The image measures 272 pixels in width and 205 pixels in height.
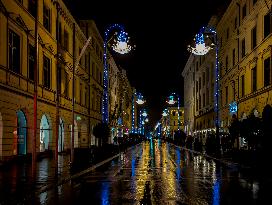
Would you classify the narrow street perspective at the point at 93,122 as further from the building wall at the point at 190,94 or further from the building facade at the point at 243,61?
the building wall at the point at 190,94

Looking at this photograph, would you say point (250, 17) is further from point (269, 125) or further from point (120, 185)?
point (120, 185)

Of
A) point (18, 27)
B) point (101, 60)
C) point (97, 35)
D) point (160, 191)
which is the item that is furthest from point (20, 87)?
point (101, 60)

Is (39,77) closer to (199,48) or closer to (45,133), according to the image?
(45,133)

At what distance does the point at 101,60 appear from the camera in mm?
70750

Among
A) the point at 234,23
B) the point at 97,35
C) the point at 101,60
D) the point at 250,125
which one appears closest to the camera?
the point at 250,125

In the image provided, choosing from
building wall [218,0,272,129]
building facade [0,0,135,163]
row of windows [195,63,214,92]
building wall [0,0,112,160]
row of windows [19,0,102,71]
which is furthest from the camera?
row of windows [195,63,214,92]

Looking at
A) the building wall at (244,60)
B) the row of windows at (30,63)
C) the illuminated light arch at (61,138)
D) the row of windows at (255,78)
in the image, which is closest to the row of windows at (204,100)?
the building wall at (244,60)

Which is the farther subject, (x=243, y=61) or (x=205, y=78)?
(x=205, y=78)

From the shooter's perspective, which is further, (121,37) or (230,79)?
(230,79)

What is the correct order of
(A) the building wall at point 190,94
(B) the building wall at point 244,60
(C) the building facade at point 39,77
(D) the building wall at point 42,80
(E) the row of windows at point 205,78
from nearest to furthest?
(C) the building facade at point 39,77
(D) the building wall at point 42,80
(B) the building wall at point 244,60
(E) the row of windows at point 205,78
(A) the building wall at point 190,94

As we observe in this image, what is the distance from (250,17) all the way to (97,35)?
27291 mm

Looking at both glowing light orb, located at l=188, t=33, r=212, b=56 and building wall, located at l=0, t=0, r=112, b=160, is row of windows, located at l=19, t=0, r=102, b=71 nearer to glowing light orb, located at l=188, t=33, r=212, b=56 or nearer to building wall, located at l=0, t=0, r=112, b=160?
building wall, located at l=0, t=0, r=112, b=160

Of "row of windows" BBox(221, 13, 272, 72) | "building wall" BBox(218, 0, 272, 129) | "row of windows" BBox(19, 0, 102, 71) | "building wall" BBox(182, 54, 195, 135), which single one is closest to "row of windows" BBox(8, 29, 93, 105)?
"row of windows" BBox(19, 0, 102, 71)

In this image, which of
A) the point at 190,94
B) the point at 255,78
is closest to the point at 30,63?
the point at 255,78
